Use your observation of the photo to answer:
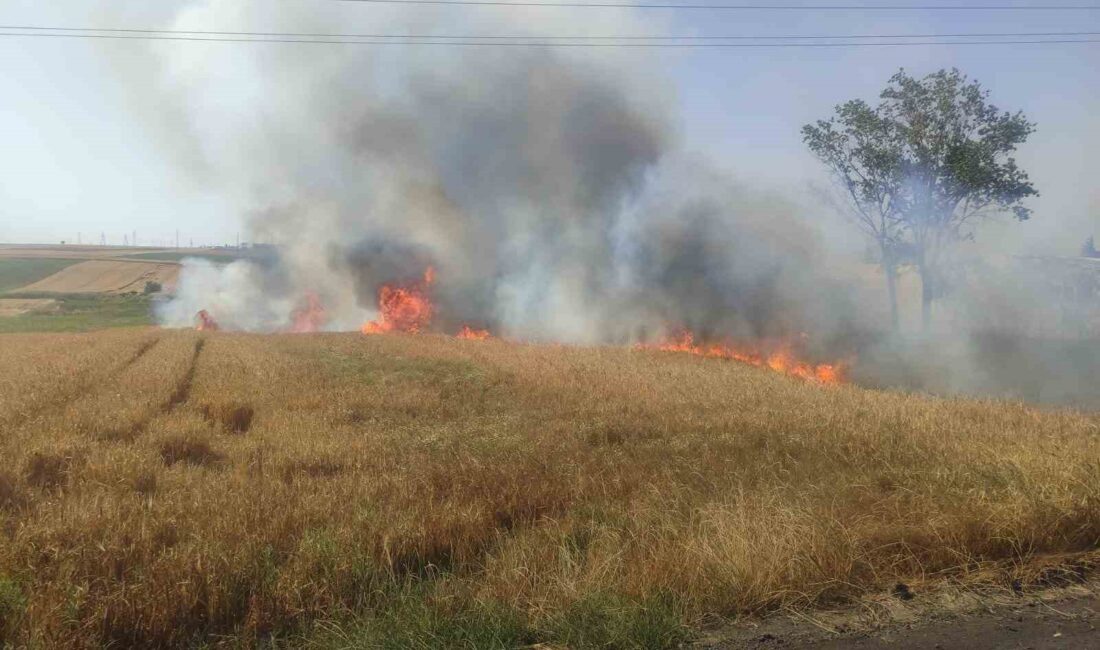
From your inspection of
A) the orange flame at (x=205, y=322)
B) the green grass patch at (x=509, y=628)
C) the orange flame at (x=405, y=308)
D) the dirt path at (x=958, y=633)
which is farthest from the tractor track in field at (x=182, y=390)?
the orange flame at (x=205, y=322)

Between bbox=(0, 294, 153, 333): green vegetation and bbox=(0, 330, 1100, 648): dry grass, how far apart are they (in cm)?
4606

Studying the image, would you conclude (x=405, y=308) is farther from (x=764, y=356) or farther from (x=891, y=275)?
(x=891, y=275)

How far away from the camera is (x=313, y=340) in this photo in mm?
26016

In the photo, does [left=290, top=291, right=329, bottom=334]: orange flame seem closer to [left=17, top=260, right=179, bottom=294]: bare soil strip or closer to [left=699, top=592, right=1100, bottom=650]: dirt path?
[left=699, top=592, right=1100, bottom=650]: dirt path

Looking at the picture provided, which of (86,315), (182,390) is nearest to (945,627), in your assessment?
(182,390)

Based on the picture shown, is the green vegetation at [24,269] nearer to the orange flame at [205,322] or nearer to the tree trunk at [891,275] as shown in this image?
the orange flame at [205,322]

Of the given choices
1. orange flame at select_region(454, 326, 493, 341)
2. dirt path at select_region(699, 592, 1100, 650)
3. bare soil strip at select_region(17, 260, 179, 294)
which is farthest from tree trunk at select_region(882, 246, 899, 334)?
bare soil strip at select_region(17, 260, 179, 294)

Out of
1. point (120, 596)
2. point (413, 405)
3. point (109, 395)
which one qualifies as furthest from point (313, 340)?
point (120, 596)

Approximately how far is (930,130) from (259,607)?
31.0 m

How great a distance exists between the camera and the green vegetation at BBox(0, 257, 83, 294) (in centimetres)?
7925

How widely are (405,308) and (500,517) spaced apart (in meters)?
32.1

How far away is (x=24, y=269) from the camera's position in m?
87.6

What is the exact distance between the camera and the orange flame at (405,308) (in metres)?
35.7

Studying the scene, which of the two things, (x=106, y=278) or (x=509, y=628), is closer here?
(x=509, y=628)
